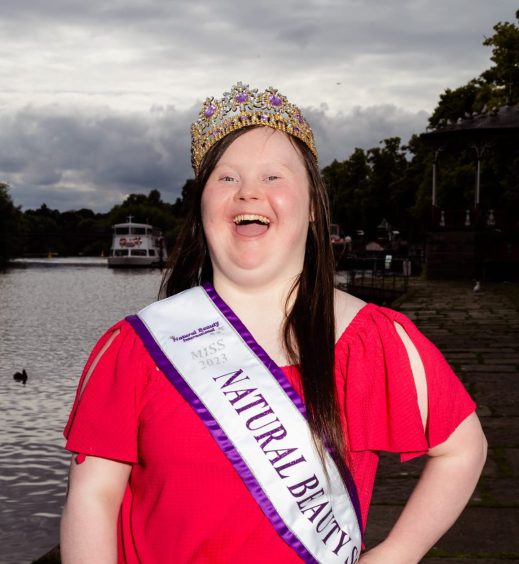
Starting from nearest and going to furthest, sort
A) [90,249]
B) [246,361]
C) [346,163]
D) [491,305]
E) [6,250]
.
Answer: [246,361]
[491,305]
[6,250]
[346,163]
[90,249]

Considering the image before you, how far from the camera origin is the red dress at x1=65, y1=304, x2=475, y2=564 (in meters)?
1.53

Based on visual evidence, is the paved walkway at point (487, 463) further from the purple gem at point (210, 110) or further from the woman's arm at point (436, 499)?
the purple gem at point (210, 110)

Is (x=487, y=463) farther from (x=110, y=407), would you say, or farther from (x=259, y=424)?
(x=110, y=407)

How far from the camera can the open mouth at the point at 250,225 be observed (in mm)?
1715

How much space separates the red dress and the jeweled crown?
41cm

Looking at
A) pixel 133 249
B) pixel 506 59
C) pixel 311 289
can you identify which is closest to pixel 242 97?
pixel 311 289

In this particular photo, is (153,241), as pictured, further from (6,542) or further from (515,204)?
(6,542)

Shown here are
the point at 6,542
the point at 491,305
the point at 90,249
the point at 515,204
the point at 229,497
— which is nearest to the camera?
the point at 229,497

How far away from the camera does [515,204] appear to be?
27297 millimetres

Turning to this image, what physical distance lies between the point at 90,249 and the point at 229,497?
133034 millimetres

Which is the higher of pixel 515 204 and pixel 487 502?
pixel 515 204

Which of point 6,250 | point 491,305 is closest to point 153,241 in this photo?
point 6,250

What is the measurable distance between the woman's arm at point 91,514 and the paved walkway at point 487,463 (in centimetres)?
189

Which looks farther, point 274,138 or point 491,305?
point 491,305
